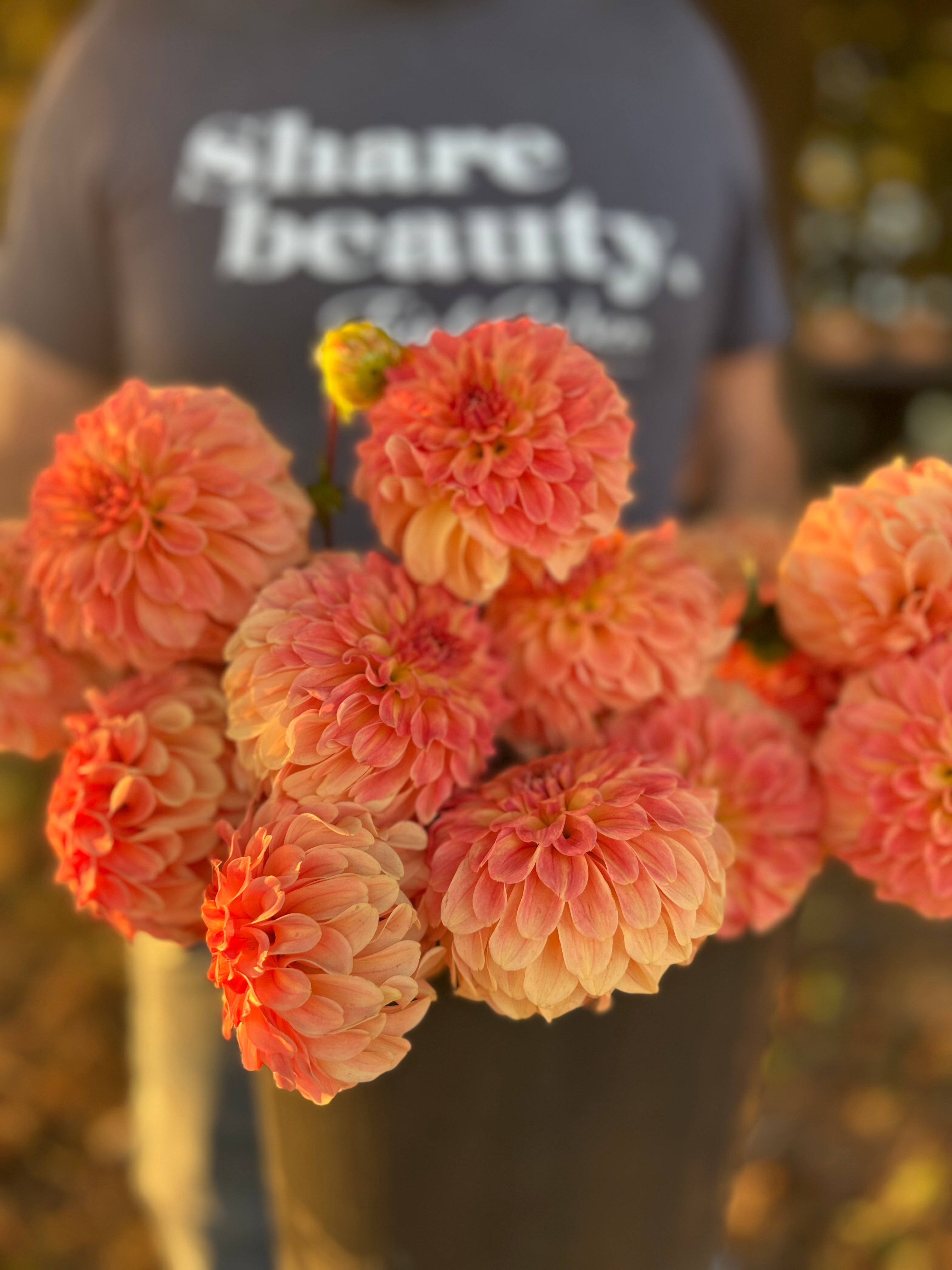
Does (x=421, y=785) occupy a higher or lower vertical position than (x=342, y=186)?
lower

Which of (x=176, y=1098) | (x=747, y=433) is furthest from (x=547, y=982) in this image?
(x=747, y=433)

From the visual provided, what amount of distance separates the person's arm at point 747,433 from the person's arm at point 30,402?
613 millimetres

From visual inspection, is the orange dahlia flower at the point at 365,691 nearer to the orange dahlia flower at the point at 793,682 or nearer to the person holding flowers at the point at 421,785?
the person holding flowers at the point at 421,785

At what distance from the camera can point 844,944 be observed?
67.8 inches

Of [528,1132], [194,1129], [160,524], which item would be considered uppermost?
[160,524]

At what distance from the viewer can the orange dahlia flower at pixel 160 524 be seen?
0.31 metres

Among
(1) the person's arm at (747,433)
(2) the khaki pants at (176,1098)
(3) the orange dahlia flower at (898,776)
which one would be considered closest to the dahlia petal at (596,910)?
(3) the orange dahlia flower at (898,776)

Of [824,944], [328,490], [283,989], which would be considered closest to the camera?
[283,989]

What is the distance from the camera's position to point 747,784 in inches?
13.6

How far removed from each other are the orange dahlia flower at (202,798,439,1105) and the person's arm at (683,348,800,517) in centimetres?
82

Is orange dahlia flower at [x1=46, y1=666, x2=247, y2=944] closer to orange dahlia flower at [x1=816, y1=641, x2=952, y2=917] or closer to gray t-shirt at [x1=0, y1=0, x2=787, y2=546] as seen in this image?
orange dahlia flower at [x1=816, y1=641, x2=952, y2=917]

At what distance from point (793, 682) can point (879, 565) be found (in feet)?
0.28

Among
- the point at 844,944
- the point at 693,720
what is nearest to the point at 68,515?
the point at 693,720

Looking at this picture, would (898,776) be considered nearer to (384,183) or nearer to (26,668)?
(26,668)
